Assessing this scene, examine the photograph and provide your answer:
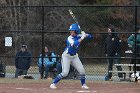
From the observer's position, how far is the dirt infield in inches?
565

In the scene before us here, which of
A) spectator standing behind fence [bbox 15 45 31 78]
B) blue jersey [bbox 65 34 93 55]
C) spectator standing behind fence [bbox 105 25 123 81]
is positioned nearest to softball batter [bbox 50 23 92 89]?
blue jersey [bbox 65 34 93 55]

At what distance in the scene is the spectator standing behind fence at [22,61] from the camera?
697 inches

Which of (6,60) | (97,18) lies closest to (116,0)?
(97,18)

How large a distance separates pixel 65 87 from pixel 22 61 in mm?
3027

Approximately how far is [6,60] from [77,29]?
17.4ft

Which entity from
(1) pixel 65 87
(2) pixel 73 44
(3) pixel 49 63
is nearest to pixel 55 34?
(3) pixel 49 63

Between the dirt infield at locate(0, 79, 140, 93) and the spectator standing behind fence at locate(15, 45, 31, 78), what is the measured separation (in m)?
1.06

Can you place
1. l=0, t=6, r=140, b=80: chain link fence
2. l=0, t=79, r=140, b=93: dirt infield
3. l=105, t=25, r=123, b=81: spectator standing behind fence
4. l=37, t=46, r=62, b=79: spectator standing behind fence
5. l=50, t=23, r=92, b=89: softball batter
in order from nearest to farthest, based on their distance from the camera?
l=0, t=79, r=140, b=93: dirt infield → l=50, t=23, r=92, b=89: softball batter → l=105, t=25, r=123, b=81: spectator standing behind fence → l=37, t=46, r=62, b=79: spectator standing behind fence → l=0, t=6, r=140, b=80: chain link fence

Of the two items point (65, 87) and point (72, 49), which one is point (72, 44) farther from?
point (65, 87)

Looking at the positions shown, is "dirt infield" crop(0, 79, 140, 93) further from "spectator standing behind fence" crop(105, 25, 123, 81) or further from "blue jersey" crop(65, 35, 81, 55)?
"blue jersey" crop(65, 35, 81, 55)

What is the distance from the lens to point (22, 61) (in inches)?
703

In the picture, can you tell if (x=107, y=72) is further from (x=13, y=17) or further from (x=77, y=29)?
(x=13, y=17)

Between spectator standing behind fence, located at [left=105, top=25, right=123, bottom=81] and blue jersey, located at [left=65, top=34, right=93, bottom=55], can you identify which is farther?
spectator standing behind fence, located at [left=105, top=25, right=123, bottom=81]

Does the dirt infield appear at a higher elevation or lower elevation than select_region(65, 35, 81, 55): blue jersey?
lower
